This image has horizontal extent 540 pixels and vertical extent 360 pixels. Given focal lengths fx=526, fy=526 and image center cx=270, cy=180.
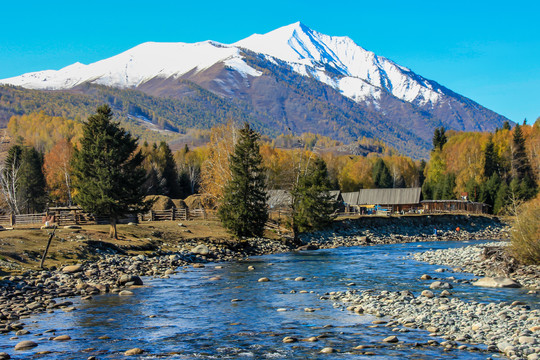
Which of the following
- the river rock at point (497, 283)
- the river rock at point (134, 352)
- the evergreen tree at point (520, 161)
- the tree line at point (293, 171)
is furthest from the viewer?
the evergreen tree at point (520, 161)

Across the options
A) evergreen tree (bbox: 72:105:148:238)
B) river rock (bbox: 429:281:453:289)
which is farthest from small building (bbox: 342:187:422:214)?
river rock (bbox: 429:281:453:289)

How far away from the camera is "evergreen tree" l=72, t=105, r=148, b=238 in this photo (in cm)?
4150

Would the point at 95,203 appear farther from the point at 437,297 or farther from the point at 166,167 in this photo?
the point at 166,167

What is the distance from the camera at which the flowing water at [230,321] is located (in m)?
15.4

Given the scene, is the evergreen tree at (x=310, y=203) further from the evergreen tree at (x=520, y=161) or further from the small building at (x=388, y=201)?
the evergreen tree at (x=520, y=161)

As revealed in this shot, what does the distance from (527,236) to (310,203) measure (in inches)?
1206

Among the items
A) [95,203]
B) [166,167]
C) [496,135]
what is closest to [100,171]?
[95,203]

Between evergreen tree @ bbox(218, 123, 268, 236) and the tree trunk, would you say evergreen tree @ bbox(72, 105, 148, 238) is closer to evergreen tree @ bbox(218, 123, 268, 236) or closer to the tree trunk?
the tree trunk

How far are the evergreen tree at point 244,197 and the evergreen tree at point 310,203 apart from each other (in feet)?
22.3

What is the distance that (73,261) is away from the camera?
3328 centimetres

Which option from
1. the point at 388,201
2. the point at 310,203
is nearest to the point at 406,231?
the point at 310,203

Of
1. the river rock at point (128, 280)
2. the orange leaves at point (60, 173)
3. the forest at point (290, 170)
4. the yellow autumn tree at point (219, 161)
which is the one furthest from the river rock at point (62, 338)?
the orange leaves at point (60, 173)

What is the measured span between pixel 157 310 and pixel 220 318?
303 cm

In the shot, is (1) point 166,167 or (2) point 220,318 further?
(1) point 166,167
